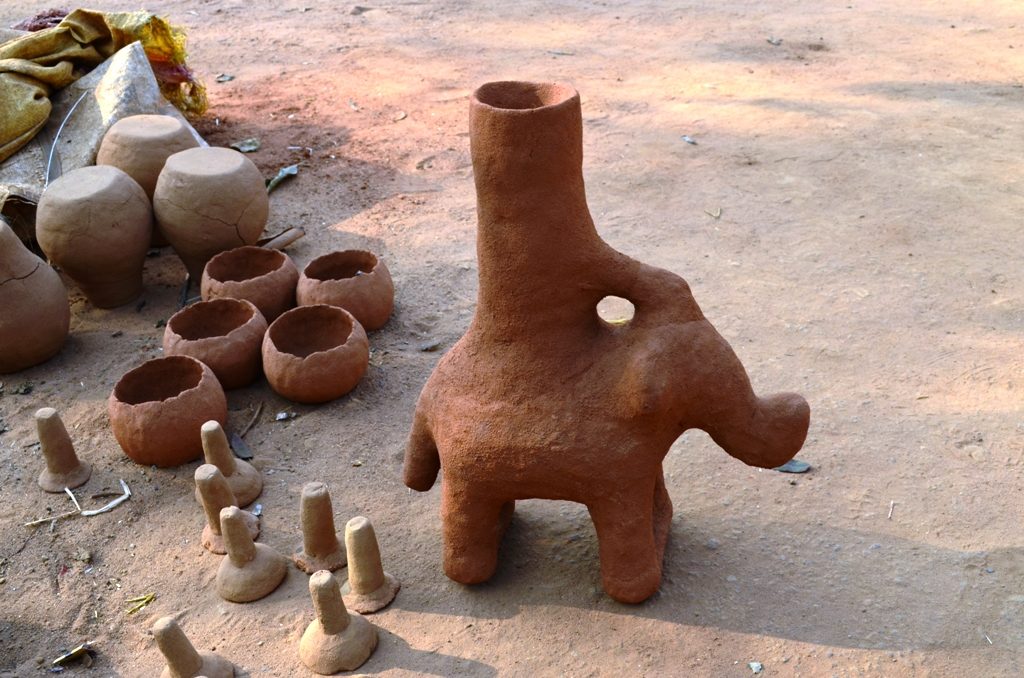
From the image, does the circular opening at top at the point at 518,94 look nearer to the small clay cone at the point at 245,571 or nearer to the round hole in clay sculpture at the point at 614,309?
the small clay cone at the point at 245,571

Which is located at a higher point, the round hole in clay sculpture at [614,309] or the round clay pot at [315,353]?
the round clay pot at [315,353]

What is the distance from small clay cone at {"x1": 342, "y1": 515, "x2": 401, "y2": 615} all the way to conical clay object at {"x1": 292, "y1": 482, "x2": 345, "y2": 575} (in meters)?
0.16

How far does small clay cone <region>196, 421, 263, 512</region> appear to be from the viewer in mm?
3611

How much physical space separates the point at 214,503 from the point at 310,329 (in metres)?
1.29

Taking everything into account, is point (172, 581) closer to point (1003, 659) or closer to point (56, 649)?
point (56, 649)

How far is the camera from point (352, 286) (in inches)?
183

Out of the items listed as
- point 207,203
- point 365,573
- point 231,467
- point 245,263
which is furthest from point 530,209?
point 207,203

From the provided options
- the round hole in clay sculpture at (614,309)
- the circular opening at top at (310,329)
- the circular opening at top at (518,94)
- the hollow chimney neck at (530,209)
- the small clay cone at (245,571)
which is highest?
the circular opening at top at (518,94)

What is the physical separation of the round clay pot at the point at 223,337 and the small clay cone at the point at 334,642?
5.53 feet

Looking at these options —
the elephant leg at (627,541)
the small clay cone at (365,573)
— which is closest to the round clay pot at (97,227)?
→ the small clay cone at (365,573)

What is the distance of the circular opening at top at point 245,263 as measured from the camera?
4.95 metres

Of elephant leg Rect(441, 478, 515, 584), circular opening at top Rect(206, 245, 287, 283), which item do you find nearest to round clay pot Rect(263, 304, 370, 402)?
circular opening at top Rect(206, 245, 287, 283)

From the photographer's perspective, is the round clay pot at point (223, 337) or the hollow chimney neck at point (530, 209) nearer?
the hollow chimney neck at point (530, 209)

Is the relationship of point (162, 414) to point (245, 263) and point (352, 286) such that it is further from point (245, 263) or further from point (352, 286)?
point (245, 263)
